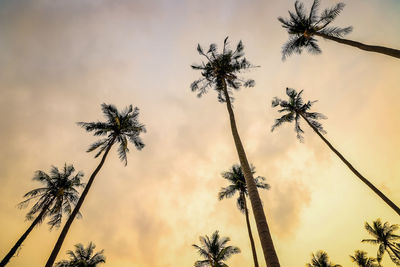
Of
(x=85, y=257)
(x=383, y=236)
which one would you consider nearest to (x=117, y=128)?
(x=85, y=257)

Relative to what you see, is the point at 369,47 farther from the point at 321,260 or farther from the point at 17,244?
the point at 321,260

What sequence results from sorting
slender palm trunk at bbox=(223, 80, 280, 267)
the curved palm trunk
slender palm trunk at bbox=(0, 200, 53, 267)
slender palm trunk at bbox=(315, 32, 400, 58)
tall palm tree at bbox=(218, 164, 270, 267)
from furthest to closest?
tall palm tree at bbox=(218, 164, 270, 267) < slender palm trunk at bbox=(0, 200, 53, 267) < the curved palm trunk < slender palm trunk at bbox=(315, 32, 400, 58) < slender palm trunk at bbox=(223, 80, 280, 267)

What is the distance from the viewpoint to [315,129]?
68.0 ft

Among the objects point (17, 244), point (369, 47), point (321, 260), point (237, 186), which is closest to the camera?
point (369, 47)

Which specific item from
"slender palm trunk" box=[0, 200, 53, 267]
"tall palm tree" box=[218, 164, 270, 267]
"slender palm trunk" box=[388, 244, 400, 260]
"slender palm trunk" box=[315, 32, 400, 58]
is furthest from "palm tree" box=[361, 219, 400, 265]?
"slender palm trunk" box=[0, 200, 53, 267]

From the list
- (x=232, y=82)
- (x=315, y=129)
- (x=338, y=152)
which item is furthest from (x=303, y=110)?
(x=232, y=82)

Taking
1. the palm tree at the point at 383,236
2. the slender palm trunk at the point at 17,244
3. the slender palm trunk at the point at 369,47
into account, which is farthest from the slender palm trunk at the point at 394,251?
the slender palm trunk at the point at 17,244

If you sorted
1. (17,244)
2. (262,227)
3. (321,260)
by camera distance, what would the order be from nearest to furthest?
1. (262,227)
2. (17,244)
3. (321,260)

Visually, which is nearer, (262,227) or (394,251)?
(262,227)

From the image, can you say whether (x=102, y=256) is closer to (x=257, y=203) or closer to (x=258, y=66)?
(x=257, y=203)

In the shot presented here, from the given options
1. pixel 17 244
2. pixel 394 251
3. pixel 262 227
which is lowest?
pixel 262 227

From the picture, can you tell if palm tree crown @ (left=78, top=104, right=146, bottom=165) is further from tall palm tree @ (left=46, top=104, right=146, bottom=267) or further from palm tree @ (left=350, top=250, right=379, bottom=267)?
palm tree @ (left=350, top=250, right=379, bottom=267)

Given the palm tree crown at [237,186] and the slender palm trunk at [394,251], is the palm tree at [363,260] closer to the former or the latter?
the slender palm trunk at [394,251]

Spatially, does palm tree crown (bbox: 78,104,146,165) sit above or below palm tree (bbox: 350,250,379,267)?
above
